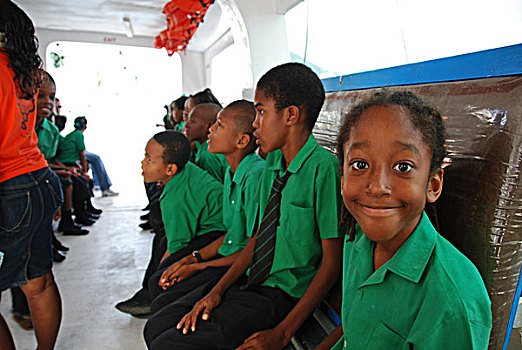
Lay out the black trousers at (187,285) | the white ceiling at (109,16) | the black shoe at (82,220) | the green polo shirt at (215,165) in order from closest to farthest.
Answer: the black trousers at (187,285) → the green polo shirt at (215,165) → the black shoe at (82,220) → the white ceiling at (109,16)

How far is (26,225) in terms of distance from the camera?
148 centimetres

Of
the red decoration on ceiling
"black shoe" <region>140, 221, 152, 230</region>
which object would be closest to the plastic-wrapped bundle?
the red decoration on ceiling

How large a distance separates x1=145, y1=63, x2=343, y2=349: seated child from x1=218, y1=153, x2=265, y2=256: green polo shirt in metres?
0.16

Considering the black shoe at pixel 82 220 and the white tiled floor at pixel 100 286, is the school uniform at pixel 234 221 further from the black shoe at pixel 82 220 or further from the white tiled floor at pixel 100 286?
the black shoe at pixel 82 220

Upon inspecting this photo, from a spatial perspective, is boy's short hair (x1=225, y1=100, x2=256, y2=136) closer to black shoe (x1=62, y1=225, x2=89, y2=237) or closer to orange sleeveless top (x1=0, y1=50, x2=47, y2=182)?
orange sleeveless top (x1=0, y1=50, x2=47, y2=182)

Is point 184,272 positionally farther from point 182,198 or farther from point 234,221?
point 182,198

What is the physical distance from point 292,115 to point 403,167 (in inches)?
26.1

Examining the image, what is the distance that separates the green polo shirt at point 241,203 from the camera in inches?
62.3

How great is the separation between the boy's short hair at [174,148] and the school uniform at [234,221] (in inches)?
12.7

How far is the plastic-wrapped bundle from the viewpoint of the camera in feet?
2.68

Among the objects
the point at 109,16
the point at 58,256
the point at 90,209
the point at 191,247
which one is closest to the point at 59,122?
the point at 90,209

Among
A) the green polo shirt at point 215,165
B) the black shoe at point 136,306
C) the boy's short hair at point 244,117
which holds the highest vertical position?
the boy's short hair at point 244,117

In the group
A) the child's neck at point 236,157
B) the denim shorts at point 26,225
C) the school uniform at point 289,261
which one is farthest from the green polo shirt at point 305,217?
the denim shorts at point 26,225

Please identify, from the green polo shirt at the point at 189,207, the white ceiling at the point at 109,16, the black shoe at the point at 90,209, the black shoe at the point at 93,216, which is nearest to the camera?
the green polo shirt at the point at 189,207
